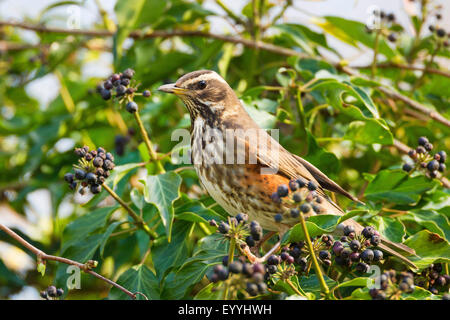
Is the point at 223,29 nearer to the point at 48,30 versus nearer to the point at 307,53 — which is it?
the point at 307,53

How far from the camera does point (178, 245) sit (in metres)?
3.10

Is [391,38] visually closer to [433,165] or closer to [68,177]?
[433,165]

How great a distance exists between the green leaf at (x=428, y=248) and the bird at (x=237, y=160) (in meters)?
0.32

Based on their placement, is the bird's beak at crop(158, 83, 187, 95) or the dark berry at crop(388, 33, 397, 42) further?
the dark berry at crop(388, 33, 397, 42)

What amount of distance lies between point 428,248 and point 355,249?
469 millimetres

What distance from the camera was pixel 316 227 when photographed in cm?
247

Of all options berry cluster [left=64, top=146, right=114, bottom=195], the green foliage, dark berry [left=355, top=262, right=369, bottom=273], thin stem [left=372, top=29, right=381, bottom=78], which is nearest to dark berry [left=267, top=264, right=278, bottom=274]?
the green foliage

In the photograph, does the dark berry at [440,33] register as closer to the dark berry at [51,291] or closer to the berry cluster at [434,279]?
the berry cluster at [434,279]

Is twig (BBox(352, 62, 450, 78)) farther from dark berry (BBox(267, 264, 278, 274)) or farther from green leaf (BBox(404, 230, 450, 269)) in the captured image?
dark berry (BBox(267, 264, 278, 274))

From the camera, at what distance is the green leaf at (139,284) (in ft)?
9.46

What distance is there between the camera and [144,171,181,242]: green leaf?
9.34 feet

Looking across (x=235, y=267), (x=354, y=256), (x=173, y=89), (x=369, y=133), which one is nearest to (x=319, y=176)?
(x=369, y=133)

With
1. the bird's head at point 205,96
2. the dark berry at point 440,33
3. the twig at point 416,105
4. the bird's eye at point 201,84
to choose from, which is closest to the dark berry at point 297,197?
the bird's head at point 205,96

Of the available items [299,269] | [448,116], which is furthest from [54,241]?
[448,116]
